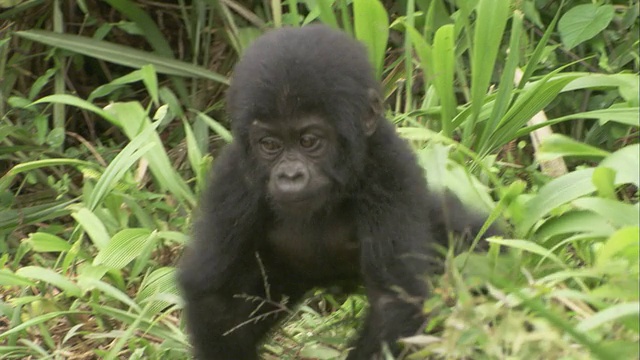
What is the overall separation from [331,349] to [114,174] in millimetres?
1179

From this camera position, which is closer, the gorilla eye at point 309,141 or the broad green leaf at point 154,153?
the gorilla eye at point 309,141

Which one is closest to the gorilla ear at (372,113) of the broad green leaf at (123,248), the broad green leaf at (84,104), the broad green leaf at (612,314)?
the broad green leaf at (123,248)

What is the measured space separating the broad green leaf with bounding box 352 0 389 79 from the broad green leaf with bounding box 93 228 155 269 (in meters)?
1.20

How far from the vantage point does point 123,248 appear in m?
4.31

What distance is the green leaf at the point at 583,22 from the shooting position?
16.8ft

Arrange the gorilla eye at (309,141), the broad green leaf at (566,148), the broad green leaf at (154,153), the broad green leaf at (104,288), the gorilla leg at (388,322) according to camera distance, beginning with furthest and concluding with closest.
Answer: the broad green leaf at (154,153) < the broad green leaf at (104,288) < the gorilla eye at (309,141) < the gorilla leg at (388,322) < the broad green leaf at (566,148)

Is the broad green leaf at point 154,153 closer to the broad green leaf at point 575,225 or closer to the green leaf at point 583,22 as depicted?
the broad green leaf at point 575,225

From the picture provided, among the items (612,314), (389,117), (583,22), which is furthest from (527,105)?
(612,314)

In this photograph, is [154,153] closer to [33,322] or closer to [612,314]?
[33,322]

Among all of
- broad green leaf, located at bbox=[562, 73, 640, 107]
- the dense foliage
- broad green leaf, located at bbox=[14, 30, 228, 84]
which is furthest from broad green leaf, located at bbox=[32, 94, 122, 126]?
broad green leaf, located at bbox=[562, 73, 640, 107]

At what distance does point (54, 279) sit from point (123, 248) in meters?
0.34

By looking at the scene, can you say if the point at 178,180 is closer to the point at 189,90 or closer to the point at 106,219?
the point at 106,219

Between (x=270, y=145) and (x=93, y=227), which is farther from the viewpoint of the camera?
(x=93, y=227)

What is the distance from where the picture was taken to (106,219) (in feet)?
15.3
